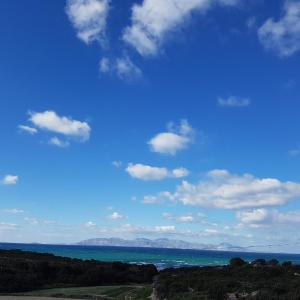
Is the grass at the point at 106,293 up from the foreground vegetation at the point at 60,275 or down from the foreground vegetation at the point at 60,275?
down

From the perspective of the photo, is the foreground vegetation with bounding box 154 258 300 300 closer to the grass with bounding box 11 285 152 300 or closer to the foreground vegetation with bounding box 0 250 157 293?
the grass with bounding box 11 285 152 300

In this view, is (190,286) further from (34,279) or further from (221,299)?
(34,279)

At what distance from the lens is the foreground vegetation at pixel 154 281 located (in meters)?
29.5

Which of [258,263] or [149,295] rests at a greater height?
[258,263]

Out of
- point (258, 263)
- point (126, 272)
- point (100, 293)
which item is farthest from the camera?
point (126, 272)

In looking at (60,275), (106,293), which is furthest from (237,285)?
(60,275)

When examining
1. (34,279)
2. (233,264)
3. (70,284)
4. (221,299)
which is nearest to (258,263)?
(233,264)

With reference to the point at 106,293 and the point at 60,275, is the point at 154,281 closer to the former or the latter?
the point at 106,293

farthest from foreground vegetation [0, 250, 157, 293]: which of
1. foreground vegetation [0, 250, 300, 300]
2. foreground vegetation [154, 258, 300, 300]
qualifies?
foreground vegetation [154, 258, 300, 300]

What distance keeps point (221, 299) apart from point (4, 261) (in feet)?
102

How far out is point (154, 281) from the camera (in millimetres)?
37000

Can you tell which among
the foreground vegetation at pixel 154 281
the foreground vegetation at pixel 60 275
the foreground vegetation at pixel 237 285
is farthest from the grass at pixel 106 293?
the foreground vegetation at pixel 60 275

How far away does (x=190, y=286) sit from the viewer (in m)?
32.4

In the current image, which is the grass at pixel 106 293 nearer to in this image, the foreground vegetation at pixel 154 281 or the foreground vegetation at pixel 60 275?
the foreground vegetation at pixel 154 281
